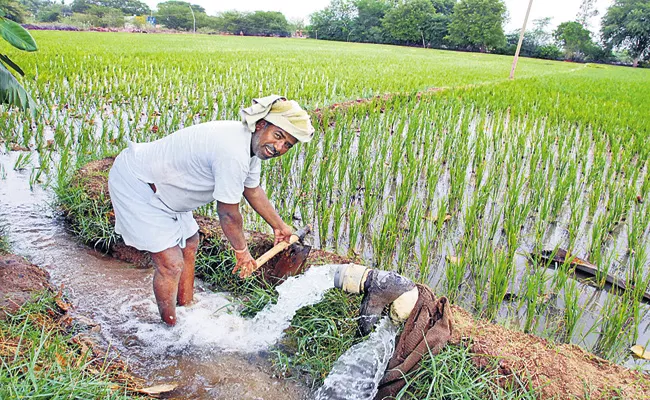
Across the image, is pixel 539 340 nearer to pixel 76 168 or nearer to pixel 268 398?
pixel 268 398

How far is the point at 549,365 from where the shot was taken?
72.4 inches

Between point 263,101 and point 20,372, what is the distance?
1263 mm

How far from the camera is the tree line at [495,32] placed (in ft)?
131

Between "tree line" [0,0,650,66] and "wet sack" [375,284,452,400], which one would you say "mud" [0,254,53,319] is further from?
"tree line" [0,0,650,66]

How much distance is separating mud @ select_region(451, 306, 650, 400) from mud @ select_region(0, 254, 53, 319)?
1.90 m

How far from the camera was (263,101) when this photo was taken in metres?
1.77

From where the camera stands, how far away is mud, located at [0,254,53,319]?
6.56 ft

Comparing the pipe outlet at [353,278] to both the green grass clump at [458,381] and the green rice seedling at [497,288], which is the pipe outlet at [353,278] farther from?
the green rice seedling at [497,288]

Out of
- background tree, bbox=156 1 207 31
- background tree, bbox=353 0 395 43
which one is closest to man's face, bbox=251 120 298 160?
background tree, bbox=353 0 395 43

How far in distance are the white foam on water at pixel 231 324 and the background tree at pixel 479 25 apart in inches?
1674

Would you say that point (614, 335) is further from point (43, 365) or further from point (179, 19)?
point (179, 19)

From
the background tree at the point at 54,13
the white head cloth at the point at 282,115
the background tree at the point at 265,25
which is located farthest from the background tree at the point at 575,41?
the background tree at the point at 54,13

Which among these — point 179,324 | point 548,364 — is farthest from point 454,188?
point 179,324

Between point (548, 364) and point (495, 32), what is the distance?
143 ft
